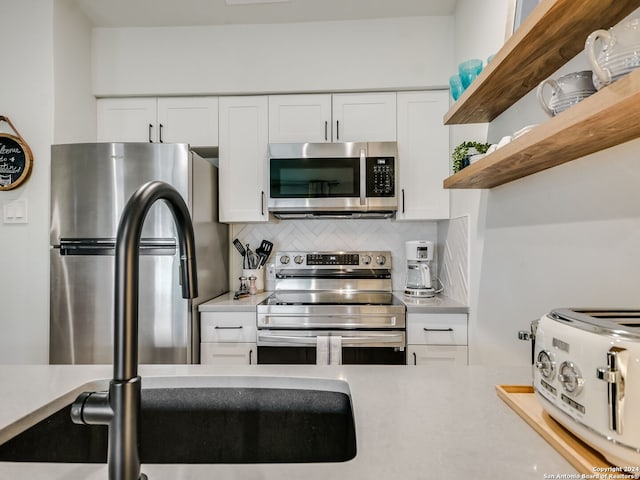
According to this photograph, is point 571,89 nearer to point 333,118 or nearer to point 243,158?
point 333,118

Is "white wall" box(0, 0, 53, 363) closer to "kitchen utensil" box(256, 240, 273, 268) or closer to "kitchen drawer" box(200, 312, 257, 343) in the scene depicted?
"kitchen drawer" box(200, 312, 257, 343)

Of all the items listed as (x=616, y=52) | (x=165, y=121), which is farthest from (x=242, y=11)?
(x=616, y=52)

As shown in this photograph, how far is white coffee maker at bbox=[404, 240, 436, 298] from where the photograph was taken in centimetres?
242

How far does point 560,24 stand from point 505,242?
0.87 m

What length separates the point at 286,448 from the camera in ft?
3.17

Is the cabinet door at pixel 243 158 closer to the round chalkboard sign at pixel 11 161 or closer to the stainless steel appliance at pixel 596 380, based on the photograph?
the round chalkboard sign at pixel 11 161

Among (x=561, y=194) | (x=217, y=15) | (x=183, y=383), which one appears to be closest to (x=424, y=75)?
(x=217, y=15)

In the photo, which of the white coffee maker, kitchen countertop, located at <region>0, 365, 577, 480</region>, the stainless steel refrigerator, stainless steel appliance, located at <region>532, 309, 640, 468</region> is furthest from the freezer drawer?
stainless steel appliance, located at <region>532, 309, 640, 468</region>

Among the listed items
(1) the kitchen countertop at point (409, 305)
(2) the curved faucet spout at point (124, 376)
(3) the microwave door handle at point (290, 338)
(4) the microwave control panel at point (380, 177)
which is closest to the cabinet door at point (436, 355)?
(1) the kitchen countertop at point (409, 305)

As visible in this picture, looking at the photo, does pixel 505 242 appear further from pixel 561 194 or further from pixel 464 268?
pixel 464 268

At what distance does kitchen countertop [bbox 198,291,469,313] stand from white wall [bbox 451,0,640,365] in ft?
0.47

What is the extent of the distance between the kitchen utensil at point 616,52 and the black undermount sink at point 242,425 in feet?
2.77

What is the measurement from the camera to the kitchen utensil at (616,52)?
638 mm

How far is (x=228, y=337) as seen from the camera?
2.21 metres
